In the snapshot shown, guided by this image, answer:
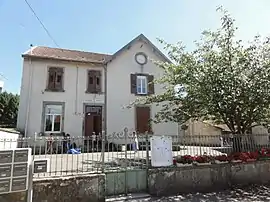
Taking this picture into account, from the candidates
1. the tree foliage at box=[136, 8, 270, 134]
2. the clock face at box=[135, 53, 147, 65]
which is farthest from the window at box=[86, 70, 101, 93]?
the tree foliage at box=[136, 8, 270, 134]

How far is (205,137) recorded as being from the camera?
7.20 meters

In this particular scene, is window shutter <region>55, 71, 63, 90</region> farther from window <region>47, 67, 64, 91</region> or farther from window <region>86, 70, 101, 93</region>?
window <region>86, 70, 101, 93</region>

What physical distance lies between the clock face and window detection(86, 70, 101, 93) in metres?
3.47

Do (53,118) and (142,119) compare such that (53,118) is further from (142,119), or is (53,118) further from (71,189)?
(71,189)

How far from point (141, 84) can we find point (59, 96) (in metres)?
6.43

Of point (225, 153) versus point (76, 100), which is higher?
point (76, 100)

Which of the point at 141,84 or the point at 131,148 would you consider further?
the point at 141,84

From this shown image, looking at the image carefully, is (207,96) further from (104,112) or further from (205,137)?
(104,112)

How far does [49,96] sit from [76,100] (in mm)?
1855

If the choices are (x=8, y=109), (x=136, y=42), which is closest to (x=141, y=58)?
(x=136, y=42)

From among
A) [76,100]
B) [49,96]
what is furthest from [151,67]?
[49,96]

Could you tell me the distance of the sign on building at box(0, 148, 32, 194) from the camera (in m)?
4.27

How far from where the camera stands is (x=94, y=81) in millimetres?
16172

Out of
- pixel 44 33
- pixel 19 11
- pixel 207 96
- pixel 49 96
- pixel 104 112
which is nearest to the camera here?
pixel 19 11
